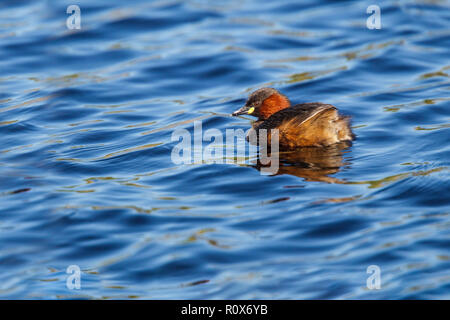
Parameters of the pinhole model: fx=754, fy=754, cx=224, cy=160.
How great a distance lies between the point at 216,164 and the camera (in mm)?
8766

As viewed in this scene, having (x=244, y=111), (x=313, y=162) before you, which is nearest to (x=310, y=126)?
→ (x=313, y=162)

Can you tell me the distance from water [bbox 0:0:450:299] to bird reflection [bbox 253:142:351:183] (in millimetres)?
36

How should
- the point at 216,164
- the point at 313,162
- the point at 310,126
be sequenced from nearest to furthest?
the point at 313,162
the point at 216,164
the point at 310,126

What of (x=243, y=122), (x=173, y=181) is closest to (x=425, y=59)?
(x=243, y=122)

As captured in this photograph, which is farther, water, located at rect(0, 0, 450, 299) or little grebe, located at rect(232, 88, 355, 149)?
little grebe, located at rect(232, 88, 355, 149)

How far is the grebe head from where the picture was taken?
1001cm

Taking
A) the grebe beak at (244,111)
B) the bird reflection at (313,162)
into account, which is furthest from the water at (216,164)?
the grebe beak at (244,111)

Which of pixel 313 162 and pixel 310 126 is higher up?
pixel 310 126

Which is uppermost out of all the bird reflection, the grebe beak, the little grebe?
the grebe beak

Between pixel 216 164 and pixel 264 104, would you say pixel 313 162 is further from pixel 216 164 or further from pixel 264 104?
pixel 264 104

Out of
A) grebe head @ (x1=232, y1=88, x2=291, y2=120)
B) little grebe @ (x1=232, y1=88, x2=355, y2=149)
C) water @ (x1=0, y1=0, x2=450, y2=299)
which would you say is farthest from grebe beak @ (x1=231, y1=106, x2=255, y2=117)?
little grebe @ (x1=232, y1=88, x2=355, y2=149)

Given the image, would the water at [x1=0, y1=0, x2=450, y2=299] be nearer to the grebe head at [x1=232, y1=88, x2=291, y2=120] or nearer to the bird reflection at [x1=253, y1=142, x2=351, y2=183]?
the bird reflection at [x1=253, y1=142, x2=351, y2=183]

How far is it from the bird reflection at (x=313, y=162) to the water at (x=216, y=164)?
4 cm

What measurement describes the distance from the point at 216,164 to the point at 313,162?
1124 mm
